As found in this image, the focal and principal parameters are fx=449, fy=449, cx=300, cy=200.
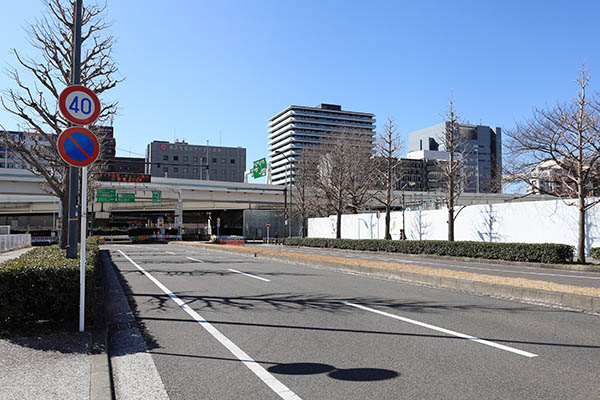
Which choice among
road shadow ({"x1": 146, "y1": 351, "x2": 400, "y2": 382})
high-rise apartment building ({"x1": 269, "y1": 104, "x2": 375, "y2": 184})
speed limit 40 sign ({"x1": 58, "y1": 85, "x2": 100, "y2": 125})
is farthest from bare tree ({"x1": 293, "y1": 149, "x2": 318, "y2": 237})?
high-rise apartment building ({"x1": 269, "y1": 104, "x2": 375, "y2": 184})

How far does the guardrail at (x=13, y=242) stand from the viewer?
29406 millimetres

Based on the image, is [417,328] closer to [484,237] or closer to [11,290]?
[11,290]

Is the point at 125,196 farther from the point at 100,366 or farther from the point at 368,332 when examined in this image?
Result: the point at 100,366

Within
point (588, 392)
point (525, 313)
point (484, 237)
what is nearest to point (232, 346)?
point (588, 392)

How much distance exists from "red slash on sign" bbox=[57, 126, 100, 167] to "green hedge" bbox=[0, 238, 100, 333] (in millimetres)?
1625

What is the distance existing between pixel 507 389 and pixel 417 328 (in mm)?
2608

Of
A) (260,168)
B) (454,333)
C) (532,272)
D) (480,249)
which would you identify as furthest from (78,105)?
(260,168)

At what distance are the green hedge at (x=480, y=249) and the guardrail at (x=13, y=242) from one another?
968 inches

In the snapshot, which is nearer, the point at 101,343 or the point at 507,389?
the point at 507,389

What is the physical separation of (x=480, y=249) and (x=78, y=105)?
22138 millimetres

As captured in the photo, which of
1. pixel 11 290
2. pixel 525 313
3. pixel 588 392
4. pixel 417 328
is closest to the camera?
pixel 588 392

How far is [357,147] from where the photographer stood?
48812mm

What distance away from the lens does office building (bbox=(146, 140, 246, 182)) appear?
465ft

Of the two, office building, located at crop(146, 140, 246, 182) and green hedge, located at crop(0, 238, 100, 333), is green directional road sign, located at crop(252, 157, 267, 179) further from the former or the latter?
office building, located at crop(146, 140, 246, 182)
